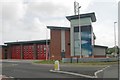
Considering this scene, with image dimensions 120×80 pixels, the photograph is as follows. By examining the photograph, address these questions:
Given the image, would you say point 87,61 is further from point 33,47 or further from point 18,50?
point 18,50

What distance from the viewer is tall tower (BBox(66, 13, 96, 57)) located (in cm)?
5378

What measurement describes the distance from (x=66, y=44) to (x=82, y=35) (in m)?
5.69

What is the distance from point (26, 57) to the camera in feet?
229

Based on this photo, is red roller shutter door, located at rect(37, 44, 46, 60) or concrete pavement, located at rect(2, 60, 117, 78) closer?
concrete pavement, located at rect(2, 60, 117, 78)

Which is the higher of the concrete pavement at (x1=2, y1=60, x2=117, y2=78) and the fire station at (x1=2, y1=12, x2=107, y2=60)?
the fire station at (x1=2, y1=12, x2=107, y2=60)

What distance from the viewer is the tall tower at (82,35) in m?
53.8

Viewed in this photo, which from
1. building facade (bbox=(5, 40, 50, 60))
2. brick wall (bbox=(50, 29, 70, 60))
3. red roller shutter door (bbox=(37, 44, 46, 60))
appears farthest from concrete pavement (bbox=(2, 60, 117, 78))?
red roller shutter door (bbox=(37, 44, 46, 60))

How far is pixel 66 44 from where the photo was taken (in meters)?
59.1

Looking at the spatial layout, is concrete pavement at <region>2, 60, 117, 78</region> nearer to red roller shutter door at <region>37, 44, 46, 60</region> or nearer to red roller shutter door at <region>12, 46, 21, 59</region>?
red roller shutter door at <region>37, 44, 46, 60</region>

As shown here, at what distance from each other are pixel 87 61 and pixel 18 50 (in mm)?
34746

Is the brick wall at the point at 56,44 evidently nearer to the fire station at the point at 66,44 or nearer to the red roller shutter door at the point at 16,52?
the fire station at the point at 66,44

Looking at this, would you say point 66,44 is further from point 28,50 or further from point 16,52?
point 16,52

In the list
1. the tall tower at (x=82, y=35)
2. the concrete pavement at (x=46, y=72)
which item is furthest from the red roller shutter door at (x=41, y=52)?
the concrete pavement at (x=46, y=72)

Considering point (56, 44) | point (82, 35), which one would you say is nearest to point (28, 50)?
point (56, 44)
